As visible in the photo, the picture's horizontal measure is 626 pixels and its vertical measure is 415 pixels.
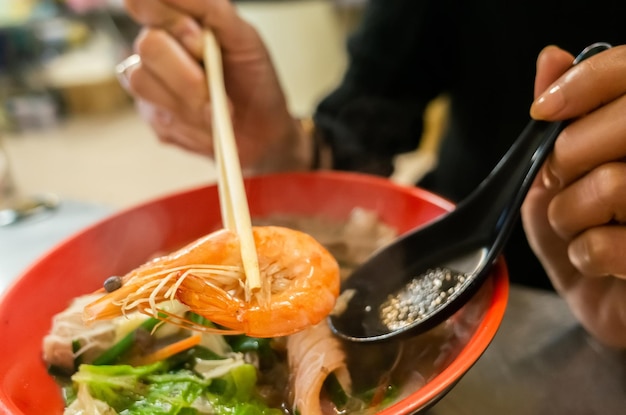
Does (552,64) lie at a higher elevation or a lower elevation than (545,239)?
higher

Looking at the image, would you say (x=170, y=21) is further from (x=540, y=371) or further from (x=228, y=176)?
(x=540, y=371)

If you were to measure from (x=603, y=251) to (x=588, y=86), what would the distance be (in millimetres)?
171

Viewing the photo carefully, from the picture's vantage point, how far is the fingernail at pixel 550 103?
23.1 inches

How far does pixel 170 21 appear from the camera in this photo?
870 millimetres

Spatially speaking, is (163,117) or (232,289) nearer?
(232,289)

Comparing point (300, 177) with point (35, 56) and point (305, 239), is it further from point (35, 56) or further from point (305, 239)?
point (35, 56)

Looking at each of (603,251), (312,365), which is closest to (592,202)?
(603,251)

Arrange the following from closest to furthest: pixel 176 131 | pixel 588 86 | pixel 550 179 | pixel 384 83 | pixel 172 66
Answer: pixel 588 86
pixel 550 179
pixel 172 66
pixel 176 131
pixel 384 83

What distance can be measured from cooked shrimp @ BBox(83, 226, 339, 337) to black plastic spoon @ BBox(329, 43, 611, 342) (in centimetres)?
10

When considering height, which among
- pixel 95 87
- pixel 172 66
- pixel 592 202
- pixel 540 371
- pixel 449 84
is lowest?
pixel 95 87

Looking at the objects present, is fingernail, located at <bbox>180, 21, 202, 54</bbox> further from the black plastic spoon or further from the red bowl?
the black plastic spoon

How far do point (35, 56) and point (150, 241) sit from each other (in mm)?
3032

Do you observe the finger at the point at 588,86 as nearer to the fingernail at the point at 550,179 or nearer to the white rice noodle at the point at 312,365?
the fingernail at the point at 550,179

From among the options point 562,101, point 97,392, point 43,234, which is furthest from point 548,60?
point 43,234
